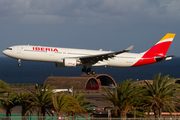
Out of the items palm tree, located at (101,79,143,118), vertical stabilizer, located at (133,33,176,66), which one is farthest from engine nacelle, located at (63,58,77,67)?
palm tree, located at (101,79,143,118)

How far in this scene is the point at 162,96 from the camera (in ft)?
96.7

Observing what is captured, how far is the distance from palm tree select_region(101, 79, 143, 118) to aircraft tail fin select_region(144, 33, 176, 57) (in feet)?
103

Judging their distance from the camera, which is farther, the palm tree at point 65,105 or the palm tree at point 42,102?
the palm tree at point 42,102

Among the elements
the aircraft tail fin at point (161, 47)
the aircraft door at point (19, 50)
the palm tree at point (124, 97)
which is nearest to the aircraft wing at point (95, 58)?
the aircraft tail fin at point (161, 47)

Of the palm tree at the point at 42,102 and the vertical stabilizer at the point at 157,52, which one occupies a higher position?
the vertical stabilizer at the point at 157,52

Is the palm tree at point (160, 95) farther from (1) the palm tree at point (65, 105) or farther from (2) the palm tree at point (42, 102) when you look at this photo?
(2) the palm tree at point (42, 102)

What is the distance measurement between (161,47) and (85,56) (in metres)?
19.2

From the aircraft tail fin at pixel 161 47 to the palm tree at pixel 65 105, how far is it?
3484 centimetres

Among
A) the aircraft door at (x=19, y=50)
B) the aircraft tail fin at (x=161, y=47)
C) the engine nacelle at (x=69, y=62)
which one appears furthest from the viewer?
the aircraft tail fin at (x=161, y=47)

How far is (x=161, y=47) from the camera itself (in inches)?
2415

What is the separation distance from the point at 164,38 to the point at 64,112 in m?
42.0

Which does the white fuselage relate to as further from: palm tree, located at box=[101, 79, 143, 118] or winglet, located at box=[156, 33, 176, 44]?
palm tree, located at box=[101, 79, 143, 118]

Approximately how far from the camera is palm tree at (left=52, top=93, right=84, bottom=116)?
89.5 ft

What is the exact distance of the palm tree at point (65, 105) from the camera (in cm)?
2727
